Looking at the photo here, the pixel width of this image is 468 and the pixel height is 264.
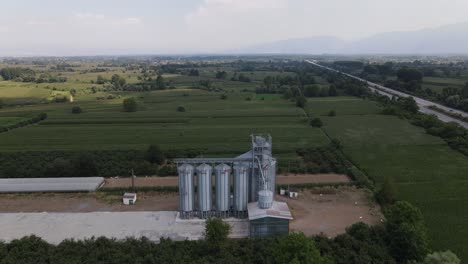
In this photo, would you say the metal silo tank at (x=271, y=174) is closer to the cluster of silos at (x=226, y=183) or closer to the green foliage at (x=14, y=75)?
the cluster of silos at (x=226, y=183)

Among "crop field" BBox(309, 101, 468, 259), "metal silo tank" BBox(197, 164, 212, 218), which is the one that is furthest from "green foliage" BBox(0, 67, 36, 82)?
"metal silo tank" BBox(197, 164, 212, 218)

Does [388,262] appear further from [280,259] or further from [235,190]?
[235,190]

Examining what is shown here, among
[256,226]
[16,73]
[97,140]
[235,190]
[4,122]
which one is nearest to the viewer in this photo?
[256,226]

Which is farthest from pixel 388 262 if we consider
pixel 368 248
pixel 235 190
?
pixel 235 190

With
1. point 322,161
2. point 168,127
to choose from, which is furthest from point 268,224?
point 168,127

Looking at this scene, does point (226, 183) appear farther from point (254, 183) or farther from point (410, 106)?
point (410, 106)

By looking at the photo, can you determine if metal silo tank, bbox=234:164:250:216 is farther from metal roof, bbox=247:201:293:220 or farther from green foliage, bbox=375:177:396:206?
green foliage, bbox=375:177:396:206
